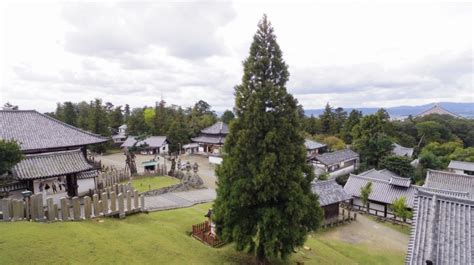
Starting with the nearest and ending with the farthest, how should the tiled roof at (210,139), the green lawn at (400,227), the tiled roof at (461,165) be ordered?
the green lawn at (400,227), the tiled roof at (461,165), the tiled roof at (210,139)

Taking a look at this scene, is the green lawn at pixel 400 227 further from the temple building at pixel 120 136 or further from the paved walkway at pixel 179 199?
the temple building at pixel 120 136

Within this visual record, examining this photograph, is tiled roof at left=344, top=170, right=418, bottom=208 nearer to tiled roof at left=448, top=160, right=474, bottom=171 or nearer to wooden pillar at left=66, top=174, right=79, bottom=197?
tiled roof at left=448, top=160, right=474, bottom=171

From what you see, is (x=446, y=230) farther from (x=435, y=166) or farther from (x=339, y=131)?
(x=339, y=131)

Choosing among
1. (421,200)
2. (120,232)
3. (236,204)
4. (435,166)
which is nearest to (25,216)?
(120,232)

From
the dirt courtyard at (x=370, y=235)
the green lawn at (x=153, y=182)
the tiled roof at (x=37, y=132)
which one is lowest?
the dirt courtyard at (x=370, y=235)

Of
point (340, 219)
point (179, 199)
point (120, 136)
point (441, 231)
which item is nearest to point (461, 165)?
point (340, 219)

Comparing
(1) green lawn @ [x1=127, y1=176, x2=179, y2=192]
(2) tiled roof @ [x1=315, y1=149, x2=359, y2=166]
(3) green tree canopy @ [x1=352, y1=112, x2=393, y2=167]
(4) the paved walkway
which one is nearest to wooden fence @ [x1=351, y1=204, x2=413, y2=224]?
(2) tiled roof @ [x1=315, y1=149, x2=359, y2=166]

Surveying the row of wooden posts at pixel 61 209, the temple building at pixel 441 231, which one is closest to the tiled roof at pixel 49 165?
the row of wooden posts at pixel 61 209
